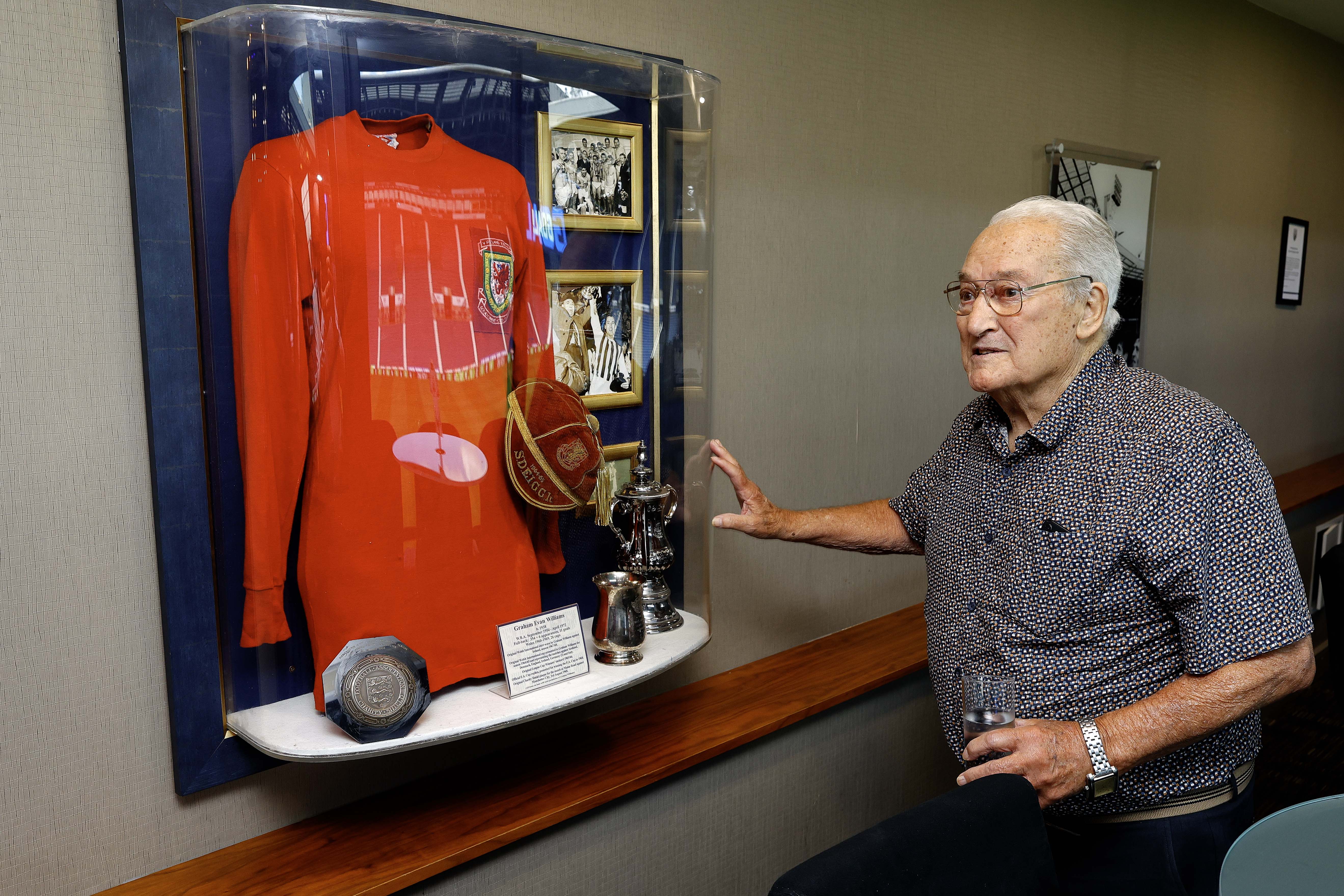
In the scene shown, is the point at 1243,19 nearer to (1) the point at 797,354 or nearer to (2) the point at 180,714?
(1) the point at 797,354

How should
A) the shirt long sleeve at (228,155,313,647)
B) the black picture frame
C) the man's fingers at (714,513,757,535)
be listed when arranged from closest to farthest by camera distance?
the shirt long sleeve at (228,155,313,647), the man's fingers at (714,513,757,535), the black picture frame

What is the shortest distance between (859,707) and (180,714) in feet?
5.16

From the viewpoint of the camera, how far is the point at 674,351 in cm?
172

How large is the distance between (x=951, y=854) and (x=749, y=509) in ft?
2.84

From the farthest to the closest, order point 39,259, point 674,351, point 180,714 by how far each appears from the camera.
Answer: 1. point 674,351
2. point 180,714
3. point 39,259

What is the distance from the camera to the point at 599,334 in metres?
1.58

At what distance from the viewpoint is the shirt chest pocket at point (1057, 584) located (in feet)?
4.68

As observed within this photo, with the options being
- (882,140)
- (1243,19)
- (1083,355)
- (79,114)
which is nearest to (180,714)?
(79,114)

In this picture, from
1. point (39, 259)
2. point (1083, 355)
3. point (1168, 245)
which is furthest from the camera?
point (1168, 245)

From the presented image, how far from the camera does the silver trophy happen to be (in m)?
1.71

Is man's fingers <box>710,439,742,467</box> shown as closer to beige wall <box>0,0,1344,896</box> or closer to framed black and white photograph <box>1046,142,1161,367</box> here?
beige wall <box>0,0,1344,896</box>

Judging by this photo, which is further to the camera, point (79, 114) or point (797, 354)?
point (797, 354)

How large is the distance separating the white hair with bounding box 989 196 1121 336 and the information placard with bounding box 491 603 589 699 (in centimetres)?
97

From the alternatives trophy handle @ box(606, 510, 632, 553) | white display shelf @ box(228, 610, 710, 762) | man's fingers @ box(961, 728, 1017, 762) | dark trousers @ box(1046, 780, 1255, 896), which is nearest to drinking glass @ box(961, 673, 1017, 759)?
man's fingers @ box(961, 728, 1017, 762)
